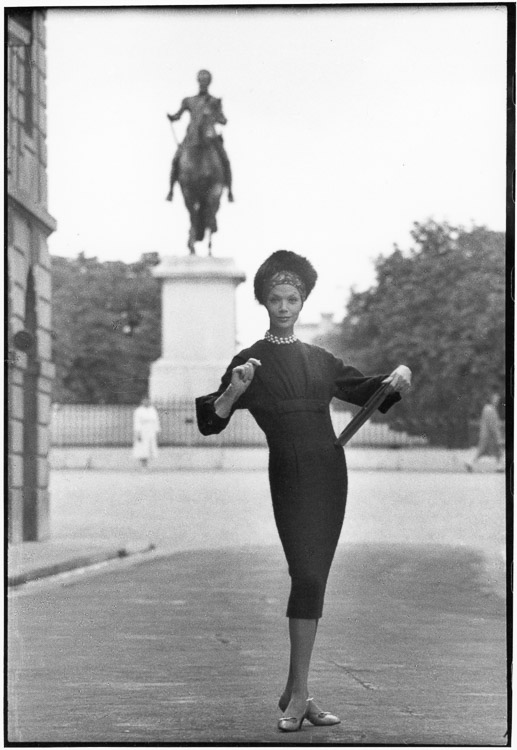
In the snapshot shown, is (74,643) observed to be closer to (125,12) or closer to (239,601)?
(239,601)

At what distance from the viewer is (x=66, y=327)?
27.8 feet

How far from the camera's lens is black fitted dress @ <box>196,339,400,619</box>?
7875 millimetres

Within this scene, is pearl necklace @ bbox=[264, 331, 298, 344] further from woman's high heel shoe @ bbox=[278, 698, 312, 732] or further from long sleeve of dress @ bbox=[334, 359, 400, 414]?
woman's high heel shoe @ bbox=[278, 698, 312, 732]

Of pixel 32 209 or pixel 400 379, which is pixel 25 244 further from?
pixel 400 379

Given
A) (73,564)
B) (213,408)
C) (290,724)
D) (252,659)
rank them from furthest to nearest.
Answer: (73,564) < (252,659) < (213,408) < (290,724)

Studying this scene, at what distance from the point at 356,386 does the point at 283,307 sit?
0.42 m

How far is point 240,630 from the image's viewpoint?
833 centimetres

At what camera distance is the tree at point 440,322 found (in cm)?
834

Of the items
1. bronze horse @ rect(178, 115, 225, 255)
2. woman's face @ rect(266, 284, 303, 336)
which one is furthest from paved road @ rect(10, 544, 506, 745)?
bronze horse @ rect(178, 115, 225, 255)

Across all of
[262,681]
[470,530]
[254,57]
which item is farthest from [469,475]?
[254,57]

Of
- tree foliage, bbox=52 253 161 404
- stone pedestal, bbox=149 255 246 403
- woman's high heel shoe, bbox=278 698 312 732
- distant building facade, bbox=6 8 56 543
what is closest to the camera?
woman's high heel shoe, bbox=278 698 312 732

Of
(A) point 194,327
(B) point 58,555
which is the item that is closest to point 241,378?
(A) point 194,327

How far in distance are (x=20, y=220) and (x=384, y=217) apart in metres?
1.46

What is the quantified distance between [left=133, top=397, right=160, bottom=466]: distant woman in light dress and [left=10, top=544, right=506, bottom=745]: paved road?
475 mm
